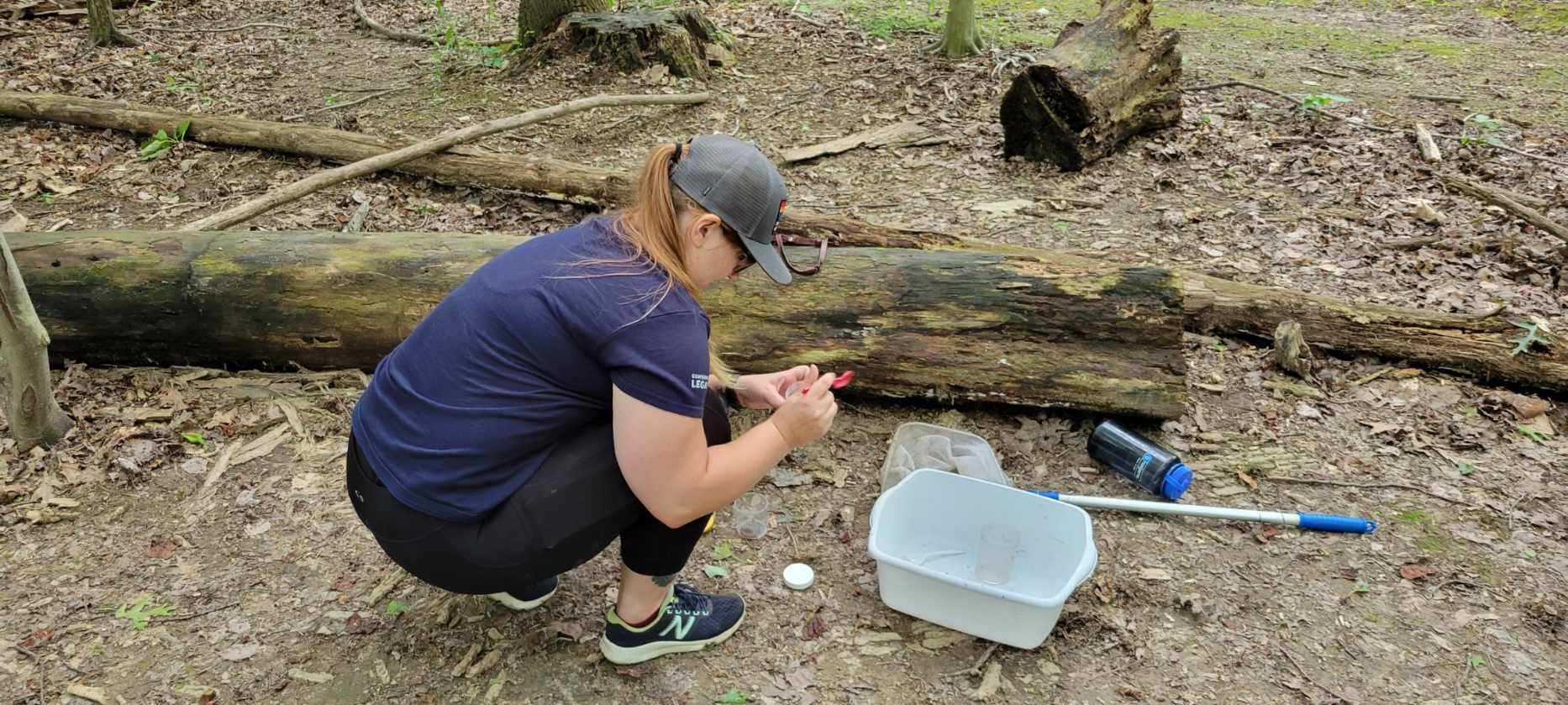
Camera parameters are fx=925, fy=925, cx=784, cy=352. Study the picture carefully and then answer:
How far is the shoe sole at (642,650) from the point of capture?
2.22m

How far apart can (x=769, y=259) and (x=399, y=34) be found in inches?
293

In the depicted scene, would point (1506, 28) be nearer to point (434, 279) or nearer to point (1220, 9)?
point (1220, 9)

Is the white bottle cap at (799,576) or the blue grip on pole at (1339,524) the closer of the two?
the white bottle cap at (799,576)

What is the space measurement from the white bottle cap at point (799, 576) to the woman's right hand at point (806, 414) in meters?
0.79

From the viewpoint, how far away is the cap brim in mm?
1705

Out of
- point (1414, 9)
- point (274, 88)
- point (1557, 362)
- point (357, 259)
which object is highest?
point (1414, 9)

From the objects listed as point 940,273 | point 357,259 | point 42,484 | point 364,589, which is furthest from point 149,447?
point 940,273

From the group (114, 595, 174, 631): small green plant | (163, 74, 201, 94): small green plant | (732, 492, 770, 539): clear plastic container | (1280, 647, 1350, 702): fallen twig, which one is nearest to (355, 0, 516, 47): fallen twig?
(163, 74, 201, 94): small green plant

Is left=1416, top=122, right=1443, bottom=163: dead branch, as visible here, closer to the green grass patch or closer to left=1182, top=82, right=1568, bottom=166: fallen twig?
left=1182, top=82, right=1568, bottom=166: fallen twig

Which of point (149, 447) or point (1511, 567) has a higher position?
point (1511, 567)

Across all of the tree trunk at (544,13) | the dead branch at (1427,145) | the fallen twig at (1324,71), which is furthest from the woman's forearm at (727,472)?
the fallen twig at (1324,71)

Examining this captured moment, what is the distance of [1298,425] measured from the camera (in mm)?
3148

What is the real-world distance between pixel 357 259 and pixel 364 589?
1305mm

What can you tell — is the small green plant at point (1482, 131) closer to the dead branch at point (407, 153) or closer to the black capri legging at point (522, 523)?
the dead branch at point (407, 153)
